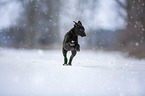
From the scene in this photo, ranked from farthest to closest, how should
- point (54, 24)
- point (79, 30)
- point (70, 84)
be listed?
1. point (54, 24)
2. point (79, 30)
3. point (70, 84)

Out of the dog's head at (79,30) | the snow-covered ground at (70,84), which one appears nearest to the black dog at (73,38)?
the dog's head at (79,30)

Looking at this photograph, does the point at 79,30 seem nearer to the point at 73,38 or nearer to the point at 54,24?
the point at 73,38

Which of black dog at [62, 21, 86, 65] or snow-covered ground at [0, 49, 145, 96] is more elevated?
black dog at [62, 21, 86, 65]

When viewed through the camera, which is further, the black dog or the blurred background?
the blurred background

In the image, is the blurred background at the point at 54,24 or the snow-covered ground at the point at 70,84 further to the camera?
the blurred background at the point at 54,24

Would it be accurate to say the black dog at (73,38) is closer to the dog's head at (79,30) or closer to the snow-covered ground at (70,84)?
the dog's head at (79,30)

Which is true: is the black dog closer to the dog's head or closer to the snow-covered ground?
the dog's head

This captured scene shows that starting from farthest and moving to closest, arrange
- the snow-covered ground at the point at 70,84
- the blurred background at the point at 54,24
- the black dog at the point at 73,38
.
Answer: the blurred background at the point at 54,24 → the black dog at the point at 73,38 → the snow-covered ground at the point at 70,84

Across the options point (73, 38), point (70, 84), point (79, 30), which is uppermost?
point (79, 30)

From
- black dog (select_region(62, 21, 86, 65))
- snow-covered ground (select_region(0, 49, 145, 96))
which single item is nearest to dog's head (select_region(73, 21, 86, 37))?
black dog (select_region(62, 21, 86, 65))

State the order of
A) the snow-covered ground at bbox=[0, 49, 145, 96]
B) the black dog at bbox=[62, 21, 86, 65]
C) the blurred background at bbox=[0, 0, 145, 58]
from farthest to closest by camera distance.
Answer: the blurred background at bbox=[0, 0, 145, 58], the black dog at bbox=[62, 21, 86, 65], the snow-covered ground at bbox=[0, 49, 145, 96]

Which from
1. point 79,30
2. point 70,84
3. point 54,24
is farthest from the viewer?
point 54,24

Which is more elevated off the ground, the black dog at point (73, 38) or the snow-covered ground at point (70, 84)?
the black dog at point (73, 38)

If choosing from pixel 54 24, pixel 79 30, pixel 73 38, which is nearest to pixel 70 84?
pixel 73 38
